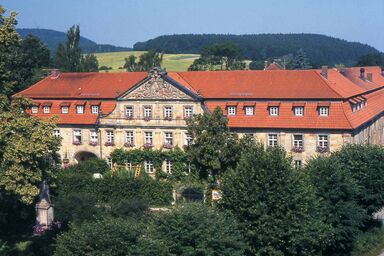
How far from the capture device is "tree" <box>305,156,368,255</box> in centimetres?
4316

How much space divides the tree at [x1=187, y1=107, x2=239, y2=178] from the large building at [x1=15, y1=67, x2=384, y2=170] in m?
13.1

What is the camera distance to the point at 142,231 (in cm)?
3228

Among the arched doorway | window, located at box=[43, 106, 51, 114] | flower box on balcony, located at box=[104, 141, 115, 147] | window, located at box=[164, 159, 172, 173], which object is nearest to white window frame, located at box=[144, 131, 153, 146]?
window, located at box=[164, 159, 172, 173]

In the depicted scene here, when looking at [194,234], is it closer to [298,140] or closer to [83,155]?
[298,140]

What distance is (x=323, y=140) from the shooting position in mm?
61344

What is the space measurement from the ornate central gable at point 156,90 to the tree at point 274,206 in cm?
2427

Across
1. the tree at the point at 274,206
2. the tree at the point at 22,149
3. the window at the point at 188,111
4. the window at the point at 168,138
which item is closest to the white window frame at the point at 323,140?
the window at the point at 188,111

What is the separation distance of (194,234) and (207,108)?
109ft

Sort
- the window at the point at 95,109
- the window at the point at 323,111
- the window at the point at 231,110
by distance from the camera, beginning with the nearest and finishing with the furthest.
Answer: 1. the window at the point at 323,111
2. the window at the point at 231,110
3. the window at the point at 95,109

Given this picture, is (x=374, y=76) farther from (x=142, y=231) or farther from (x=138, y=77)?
(x=142, y=231)

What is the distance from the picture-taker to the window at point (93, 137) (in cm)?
6781

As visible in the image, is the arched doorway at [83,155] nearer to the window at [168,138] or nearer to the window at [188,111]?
the window at [168,138]

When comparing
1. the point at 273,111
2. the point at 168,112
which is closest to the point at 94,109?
the point at 168,112

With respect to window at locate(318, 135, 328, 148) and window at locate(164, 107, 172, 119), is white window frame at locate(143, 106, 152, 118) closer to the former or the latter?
window at locate(164, 107, 172, 119)
